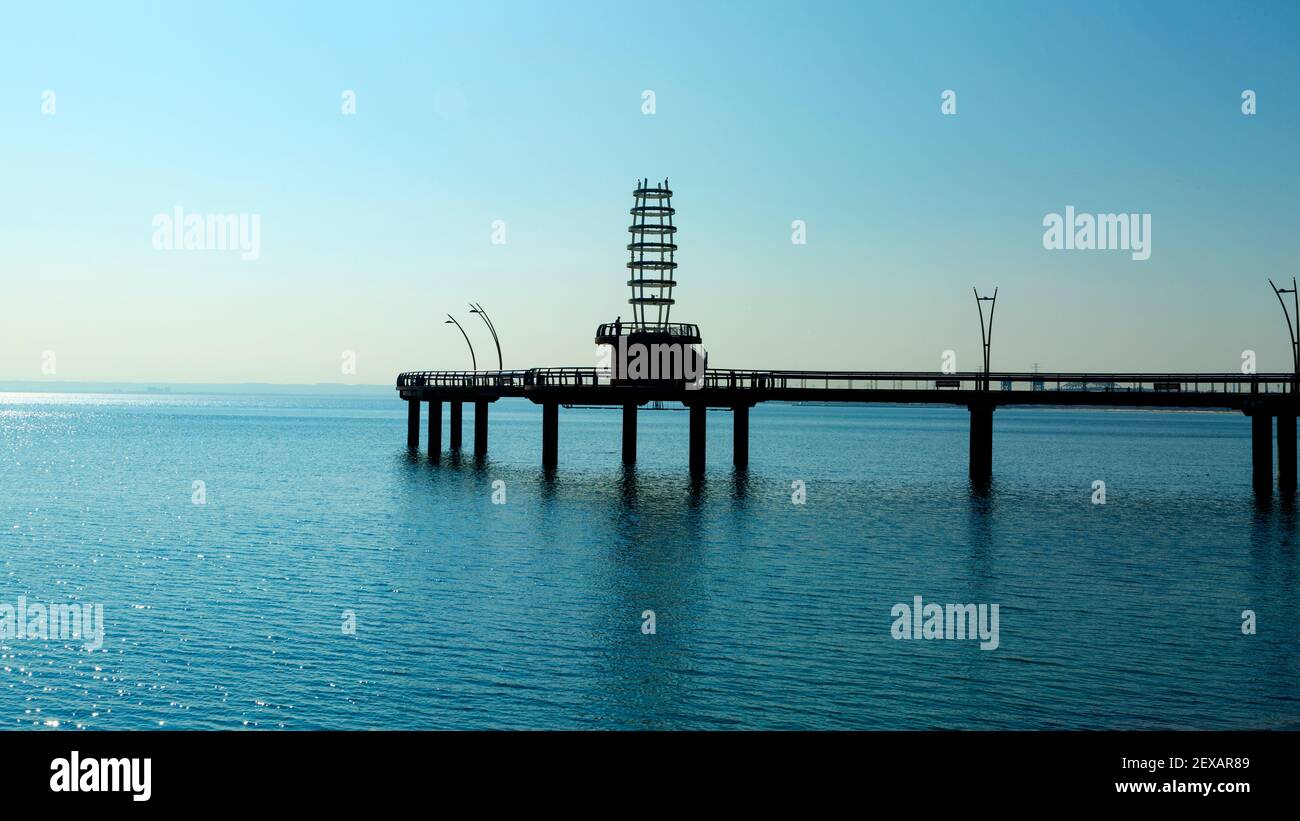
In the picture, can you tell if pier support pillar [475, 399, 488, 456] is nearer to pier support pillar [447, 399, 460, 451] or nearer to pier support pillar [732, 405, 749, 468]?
pier support pillar [447, 399, 460, 451]

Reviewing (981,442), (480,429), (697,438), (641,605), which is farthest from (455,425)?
(641,605)

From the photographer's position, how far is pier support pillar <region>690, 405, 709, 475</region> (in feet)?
240

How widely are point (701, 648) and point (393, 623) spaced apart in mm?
7742

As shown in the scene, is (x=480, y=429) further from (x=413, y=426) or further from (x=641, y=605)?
(x=641, y=605)

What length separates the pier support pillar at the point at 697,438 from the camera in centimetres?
7300

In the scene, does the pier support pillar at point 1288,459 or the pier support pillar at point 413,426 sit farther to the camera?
the pier support pillar at point 413,426

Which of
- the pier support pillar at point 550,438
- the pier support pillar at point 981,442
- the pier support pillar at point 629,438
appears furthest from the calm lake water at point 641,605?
the pier support pillar at point 629,438

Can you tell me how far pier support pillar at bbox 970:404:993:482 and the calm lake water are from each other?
9.72 ft

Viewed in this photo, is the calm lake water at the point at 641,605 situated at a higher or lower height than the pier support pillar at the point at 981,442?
lower

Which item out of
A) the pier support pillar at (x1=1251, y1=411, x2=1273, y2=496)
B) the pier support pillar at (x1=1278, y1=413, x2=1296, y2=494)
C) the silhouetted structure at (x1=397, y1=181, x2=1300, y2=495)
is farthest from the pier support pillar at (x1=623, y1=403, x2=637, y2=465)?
the pier support pillar at (x1=1278, y1=413, x2=1296, y2=494)

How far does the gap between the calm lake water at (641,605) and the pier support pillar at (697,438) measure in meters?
6.78

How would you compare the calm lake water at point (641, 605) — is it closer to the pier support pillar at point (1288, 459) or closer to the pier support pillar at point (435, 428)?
the pier support pillar at point (1288, 459)

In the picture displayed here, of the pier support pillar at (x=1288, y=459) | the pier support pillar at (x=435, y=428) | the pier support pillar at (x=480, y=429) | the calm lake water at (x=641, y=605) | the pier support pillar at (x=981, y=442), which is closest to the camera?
the calm lake water at (x=641, y=605)

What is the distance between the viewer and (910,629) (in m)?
27.9
